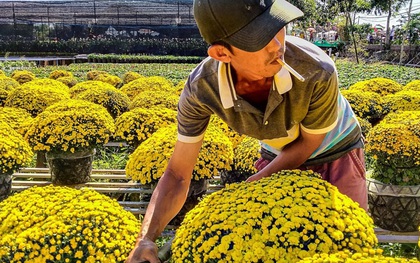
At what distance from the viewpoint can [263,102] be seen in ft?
5.70

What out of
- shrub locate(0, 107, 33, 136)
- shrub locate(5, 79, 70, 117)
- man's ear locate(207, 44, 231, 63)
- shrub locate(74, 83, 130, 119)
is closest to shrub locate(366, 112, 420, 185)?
man's ear locate(207, 44, 231, 63)

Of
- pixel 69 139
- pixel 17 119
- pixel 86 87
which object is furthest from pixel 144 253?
pixel 86 87

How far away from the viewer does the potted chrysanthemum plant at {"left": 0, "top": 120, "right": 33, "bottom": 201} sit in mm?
3068

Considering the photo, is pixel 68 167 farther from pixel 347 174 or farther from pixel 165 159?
pixel 347 174

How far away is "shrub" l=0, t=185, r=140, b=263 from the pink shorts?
83 cm

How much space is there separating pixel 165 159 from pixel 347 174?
1219mm

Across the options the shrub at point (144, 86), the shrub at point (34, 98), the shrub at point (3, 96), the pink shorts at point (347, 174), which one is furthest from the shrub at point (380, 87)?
the shrub at point (3, 96)

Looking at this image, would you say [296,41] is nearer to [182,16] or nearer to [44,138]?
[44,138]

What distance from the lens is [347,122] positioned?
2014 mm

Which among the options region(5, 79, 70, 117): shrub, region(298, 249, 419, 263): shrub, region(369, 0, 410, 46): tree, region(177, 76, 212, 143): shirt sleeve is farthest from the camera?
region(369, 0, 410, 46): tree

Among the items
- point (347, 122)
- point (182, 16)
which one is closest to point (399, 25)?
point (182, 16)

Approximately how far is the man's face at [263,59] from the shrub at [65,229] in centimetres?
69

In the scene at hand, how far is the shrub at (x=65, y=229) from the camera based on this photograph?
5.08 feet

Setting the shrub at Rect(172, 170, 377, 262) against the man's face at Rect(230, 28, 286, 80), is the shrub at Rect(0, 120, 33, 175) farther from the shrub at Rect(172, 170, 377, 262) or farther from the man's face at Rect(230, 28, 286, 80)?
the man's face at Rect(230, 28, 286, 80)
